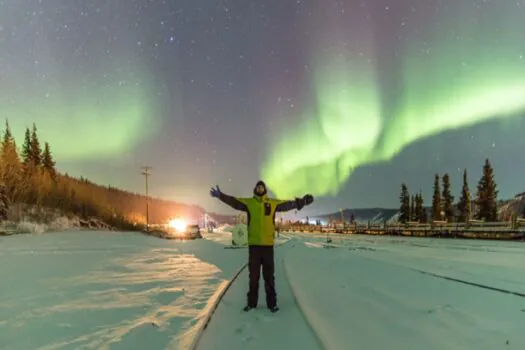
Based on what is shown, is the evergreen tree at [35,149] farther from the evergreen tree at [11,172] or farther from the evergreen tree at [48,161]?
the evergreen tree at [11,172]

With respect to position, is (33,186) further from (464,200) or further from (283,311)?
(283,311)

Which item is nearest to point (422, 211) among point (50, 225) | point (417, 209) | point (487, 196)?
point (417, 209)

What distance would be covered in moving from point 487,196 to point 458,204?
53.3ft

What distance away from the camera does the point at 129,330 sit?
22.5 feet

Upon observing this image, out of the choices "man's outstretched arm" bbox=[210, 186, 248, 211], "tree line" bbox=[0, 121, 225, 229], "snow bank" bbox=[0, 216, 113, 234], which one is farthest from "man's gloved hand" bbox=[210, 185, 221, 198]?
"tree line" bbox=[0, 121, 225, 229]

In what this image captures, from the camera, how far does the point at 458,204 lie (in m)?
87.9

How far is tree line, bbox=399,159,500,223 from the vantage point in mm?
72250

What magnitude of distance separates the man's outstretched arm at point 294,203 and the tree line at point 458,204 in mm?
62352

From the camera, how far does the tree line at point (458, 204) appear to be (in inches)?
2844

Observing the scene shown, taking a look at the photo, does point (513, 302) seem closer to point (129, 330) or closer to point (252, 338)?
point (252, 338)

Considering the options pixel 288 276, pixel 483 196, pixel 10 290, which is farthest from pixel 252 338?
pixel 483 196

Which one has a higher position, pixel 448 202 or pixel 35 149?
pixel 35 149

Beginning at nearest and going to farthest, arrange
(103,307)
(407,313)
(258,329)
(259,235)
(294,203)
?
(258,329)
(407,313)
(259,235)
(294,203)
(103,307)

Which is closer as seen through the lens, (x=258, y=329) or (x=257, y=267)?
(x=258, y=329)
